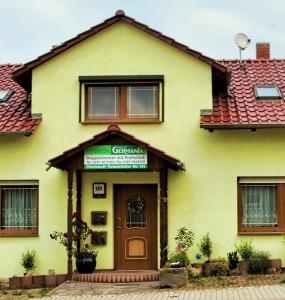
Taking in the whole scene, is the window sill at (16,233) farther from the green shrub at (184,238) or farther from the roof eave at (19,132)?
the green shrub at (184,238)

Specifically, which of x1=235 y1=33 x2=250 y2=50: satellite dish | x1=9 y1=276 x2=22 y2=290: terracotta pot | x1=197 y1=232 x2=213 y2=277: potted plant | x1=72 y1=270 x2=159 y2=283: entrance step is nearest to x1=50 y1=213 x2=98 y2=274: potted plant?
x1=72 y1=270 x2=159 y2=283: entrance step

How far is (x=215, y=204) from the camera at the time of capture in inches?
779

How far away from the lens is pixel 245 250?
63.1 ft

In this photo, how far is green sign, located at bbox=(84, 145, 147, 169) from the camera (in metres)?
18.9

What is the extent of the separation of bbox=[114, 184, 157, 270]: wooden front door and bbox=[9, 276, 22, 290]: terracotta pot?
2.57 m

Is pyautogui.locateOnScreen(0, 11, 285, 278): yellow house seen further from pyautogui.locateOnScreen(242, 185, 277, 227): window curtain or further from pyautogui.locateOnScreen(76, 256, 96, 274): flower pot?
pyautogui.locateOnScreen(76, 256, 96, 274): flower pot

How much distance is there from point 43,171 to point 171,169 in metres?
3.37

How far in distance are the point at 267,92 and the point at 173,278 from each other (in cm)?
653

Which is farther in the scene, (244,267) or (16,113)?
(16,113)

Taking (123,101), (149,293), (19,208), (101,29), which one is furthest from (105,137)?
(149,293)

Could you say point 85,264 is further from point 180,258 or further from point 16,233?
point 180,258

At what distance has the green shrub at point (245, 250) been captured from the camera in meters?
19.2

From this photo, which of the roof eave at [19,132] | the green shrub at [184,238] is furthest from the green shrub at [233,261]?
the roof eave at [19,132]

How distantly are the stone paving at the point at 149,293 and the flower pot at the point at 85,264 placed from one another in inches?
36.1
